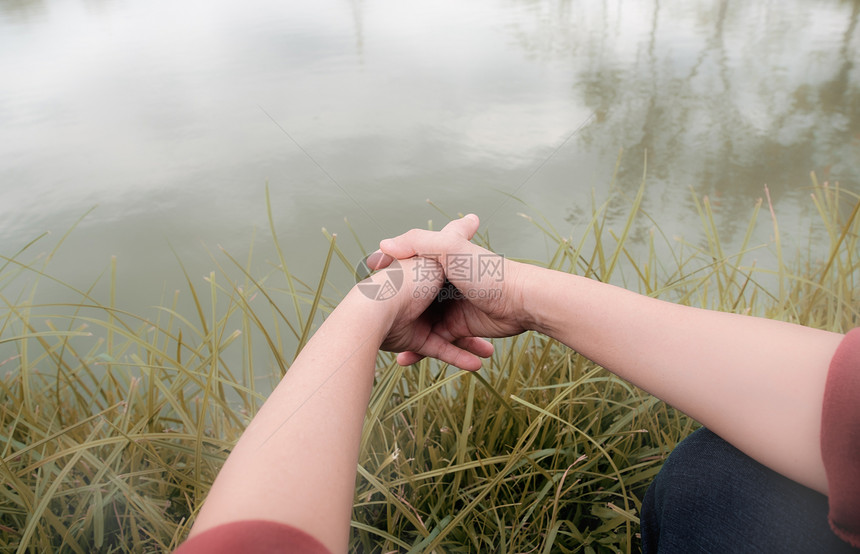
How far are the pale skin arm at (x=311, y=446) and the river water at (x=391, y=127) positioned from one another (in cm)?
113

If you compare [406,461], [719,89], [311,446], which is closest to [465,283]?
[406,461]

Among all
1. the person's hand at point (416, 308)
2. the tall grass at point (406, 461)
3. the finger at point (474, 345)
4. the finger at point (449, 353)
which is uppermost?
the person's hand at point (416, 308)

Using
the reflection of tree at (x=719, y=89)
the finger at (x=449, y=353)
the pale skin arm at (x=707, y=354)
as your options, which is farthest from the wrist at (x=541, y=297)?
the reflection of tree at (x=719, y=89)

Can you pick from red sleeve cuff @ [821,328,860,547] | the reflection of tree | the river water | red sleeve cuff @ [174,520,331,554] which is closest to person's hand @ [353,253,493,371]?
red sleeve cuff @ [174,520,331,554]

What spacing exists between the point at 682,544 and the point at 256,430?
0.55 metres

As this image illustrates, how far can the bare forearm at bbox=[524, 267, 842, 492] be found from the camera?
0.61 meters

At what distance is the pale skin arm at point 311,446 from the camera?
49 cm

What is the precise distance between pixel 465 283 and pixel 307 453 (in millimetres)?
490

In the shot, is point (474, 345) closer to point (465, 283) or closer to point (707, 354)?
point (465, 283)

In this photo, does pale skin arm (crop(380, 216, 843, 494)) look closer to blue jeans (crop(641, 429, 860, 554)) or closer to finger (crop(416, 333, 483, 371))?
blue jeans (crop(641, 429, 860, 554))

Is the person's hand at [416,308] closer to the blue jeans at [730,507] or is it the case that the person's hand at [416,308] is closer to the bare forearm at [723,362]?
the bare forearm at [723,362]

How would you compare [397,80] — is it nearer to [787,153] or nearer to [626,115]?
[626,115]

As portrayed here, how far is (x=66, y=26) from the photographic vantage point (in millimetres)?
4934

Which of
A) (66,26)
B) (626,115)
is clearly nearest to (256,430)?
(626,115)
